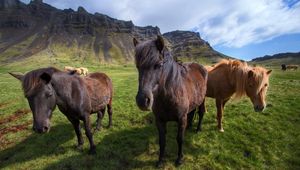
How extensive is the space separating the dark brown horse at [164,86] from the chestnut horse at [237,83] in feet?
2.91

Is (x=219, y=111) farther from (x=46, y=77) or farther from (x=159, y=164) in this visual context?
(x=46, y=77)

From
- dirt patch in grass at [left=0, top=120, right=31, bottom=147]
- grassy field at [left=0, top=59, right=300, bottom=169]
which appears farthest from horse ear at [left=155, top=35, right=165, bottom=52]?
dirt patch in grass at [left=0, top=120, right=31, bottom=147]

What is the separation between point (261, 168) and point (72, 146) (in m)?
6.59

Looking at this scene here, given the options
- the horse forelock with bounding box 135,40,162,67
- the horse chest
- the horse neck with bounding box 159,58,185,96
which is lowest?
the horse chest

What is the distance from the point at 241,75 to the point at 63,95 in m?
6.15

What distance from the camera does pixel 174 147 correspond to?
8086 mm

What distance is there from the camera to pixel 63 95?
688 centimetres

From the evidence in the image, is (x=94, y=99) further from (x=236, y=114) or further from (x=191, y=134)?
(x=236, y=114)

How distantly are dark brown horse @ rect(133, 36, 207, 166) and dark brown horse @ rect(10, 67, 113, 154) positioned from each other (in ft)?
8.69

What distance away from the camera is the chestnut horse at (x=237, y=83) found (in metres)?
7.75

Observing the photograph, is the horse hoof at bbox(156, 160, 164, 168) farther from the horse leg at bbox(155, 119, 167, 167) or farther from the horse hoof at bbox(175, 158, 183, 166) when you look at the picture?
the horse hoof at bbox(175, 158, 183, 166)

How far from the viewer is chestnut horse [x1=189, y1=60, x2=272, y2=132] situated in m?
7.75

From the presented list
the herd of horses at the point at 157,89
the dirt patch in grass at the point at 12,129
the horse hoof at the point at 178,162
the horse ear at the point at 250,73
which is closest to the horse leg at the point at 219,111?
the herd of horses at the point at 157,89

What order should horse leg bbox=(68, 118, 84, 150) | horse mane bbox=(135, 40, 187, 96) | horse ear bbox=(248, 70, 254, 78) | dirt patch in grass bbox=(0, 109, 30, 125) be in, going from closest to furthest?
horse mane bbox=(135, 40, 187, 96)
horse ear bbox=(248, 70, 254, 78)
horse leg bbox=(68, 118, 84, 150)
dirt patch in grass bbox=(0, 109, 30, 125)
